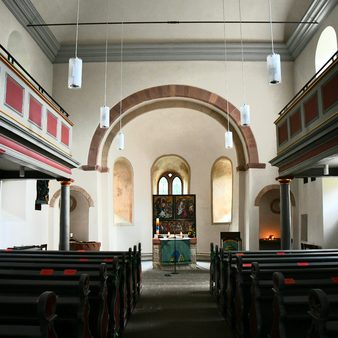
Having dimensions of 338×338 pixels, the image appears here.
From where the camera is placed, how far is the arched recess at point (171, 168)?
18844 mm

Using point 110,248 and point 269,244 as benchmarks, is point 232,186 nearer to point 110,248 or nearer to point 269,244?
point 269,244

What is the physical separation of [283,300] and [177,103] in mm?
12741

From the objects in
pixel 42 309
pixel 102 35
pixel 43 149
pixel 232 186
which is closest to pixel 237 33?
pixel 102 35

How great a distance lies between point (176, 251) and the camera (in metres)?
14.7

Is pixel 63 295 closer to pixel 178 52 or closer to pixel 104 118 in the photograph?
pixel 104 118

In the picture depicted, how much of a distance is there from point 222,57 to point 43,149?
882 cm

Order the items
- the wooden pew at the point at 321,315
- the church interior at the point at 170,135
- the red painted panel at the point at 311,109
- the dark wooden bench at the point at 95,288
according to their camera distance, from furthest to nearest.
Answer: the church interior at the point at 170,135 → the red painted panel at the point at 311,109 → the dark wooden bench at the point at 95,288 → the wooden pew at the point at 321,315

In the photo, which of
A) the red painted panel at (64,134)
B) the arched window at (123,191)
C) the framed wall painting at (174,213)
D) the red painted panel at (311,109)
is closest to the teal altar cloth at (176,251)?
the framed wall painting at (174,213)

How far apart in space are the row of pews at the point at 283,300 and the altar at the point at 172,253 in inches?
283

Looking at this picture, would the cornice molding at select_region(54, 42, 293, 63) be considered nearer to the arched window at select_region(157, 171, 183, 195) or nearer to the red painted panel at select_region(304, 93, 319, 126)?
the arched window at select_region(157, 171, 183, 195)

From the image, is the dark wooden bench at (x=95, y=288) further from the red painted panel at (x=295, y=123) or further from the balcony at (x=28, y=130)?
the red painted panel at (x=295, y=123)

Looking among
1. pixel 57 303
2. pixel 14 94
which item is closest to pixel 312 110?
pixel 14 94

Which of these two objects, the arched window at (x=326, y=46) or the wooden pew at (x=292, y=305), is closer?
the wooden pew at (x=292, y=305)

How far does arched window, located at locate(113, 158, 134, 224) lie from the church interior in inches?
2.0
